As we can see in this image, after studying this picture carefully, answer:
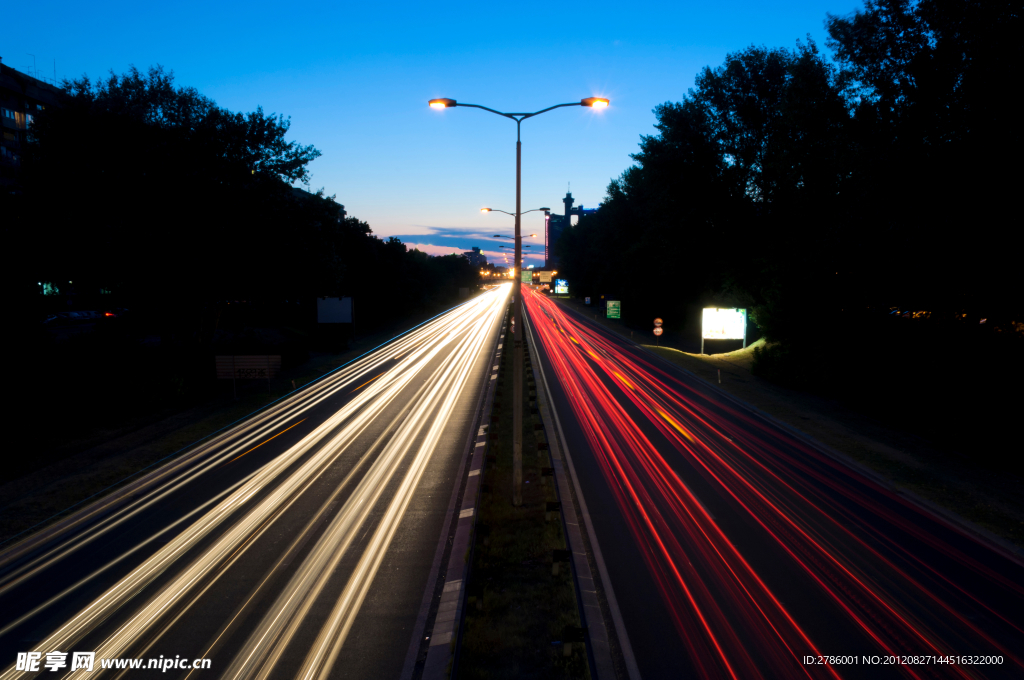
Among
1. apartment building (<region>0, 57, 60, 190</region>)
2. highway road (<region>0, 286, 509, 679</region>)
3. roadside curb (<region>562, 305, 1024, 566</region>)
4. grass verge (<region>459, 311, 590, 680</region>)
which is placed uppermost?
apartment building (<region>0, 57, 60, 190</region>)

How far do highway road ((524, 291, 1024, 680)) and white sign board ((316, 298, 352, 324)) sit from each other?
32711 mm

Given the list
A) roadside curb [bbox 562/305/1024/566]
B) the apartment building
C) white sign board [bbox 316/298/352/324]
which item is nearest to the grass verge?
roadside curb [bbox 562/305/1024/566]

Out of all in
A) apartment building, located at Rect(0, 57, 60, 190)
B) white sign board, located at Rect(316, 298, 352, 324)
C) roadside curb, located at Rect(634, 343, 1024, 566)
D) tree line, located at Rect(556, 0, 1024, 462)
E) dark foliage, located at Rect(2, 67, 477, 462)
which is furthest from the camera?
apartment building, located at Rect(0, 57, 60, 190)

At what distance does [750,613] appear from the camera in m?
7.25

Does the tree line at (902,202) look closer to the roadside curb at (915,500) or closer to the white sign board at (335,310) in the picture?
the roadside curb at (915,500)

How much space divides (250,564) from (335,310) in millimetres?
37283

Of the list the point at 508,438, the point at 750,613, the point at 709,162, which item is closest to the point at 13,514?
the point at 508,438

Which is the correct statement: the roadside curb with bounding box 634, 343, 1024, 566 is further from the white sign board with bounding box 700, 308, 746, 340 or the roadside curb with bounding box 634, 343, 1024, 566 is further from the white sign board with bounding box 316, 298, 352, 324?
the white sign board with bounding box 316, 298, 352, 324

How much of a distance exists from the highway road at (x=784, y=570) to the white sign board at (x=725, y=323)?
19.9 meters

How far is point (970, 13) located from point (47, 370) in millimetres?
28971

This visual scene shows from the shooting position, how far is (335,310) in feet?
144

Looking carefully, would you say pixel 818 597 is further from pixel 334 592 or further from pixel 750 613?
pixel 334 592

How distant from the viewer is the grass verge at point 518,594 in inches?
245

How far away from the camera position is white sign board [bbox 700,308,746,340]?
34.3 m
